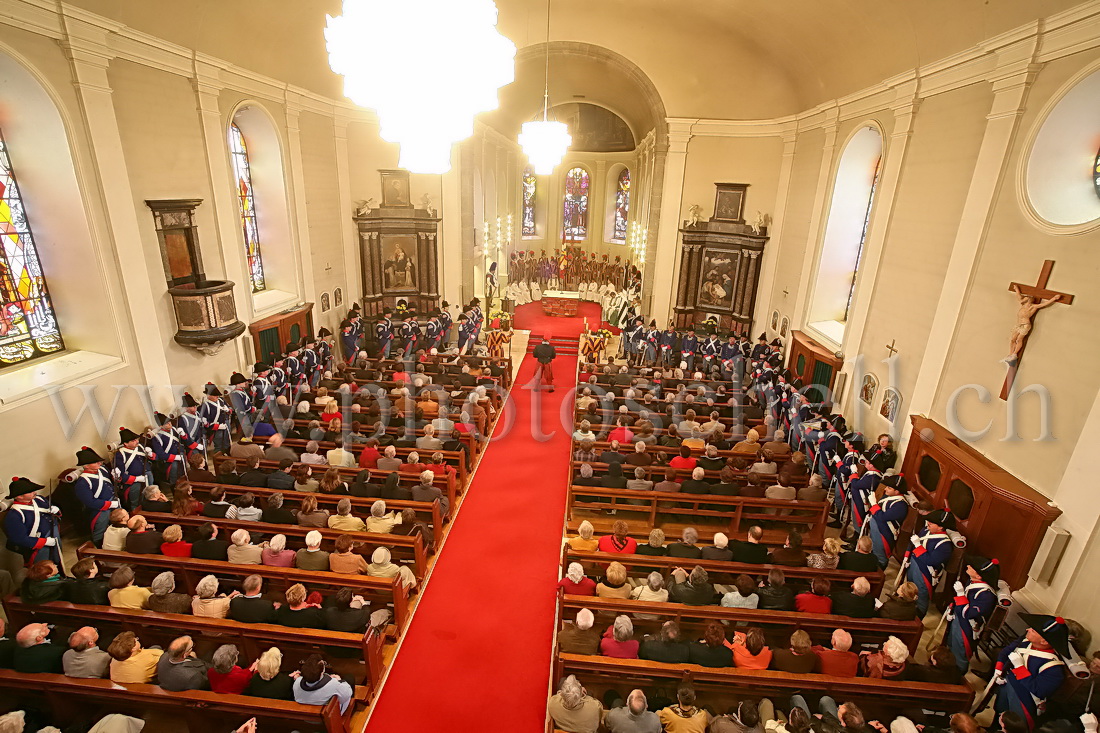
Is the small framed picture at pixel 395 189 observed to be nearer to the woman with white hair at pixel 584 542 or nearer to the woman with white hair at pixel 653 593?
the woman with white hair at pixel 584 542

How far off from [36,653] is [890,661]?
687 centimetres

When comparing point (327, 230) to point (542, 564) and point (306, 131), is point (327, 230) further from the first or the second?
point (542, 564)

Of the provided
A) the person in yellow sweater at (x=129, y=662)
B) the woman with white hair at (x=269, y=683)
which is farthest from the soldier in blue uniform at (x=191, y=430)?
the woman with white hair at (x=269, y=683)

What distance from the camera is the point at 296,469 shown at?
7008 millimetres

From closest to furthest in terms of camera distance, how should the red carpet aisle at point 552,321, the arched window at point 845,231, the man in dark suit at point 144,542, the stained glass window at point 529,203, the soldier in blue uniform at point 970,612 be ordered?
the soldier in blue uniform at point 970,612 < the man in dark suit at point 144,542 < the arched window at point 845,231 < the red carpet aisle at point 552,321 < the stained glass window at point 529,203

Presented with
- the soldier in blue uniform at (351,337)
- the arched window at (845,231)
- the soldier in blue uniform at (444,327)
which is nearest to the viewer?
the arched window at (845,231)

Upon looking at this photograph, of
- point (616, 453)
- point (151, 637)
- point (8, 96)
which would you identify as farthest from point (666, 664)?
point (8, 96)

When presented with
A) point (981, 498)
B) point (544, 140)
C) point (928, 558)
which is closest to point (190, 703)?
point (928, 558)

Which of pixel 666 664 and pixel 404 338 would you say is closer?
pixel 666 664

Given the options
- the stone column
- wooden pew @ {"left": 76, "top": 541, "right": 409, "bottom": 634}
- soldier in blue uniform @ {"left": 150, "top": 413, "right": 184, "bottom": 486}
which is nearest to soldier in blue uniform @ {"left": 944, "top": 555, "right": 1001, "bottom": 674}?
wooden pew @ {"left": 76, "top": 541, "right": 409, "bottom": 634}

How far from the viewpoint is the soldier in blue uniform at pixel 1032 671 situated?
4422mm

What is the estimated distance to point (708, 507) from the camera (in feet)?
24.8

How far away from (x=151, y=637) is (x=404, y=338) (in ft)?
30.9

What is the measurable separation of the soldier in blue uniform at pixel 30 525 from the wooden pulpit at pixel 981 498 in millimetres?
10295
